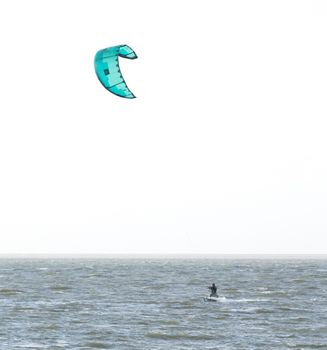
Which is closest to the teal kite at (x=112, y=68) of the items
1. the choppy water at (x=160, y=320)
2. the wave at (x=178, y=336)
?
the choppy water at (x=160, y=320)

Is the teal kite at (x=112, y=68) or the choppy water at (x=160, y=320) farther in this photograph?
the choppy water at (x=160, y=320)

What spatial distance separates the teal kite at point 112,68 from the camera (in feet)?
96.9

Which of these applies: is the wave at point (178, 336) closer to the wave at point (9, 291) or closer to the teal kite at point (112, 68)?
the teal kite at point (112, 68)

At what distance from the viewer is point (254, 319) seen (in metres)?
48.4

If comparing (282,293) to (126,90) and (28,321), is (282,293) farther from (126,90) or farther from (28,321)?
(126,90)

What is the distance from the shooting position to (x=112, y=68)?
30859 millimetres

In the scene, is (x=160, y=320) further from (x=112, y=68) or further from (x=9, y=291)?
(x=9, y=291)

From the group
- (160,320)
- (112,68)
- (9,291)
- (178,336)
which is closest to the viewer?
(112,68)

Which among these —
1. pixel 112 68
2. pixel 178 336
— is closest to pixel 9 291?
pixel 178 336

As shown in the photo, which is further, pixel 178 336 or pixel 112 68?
pixel 178 336

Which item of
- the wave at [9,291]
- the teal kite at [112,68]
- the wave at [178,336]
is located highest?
the teal kite at [112,68]

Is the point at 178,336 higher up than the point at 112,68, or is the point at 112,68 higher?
the point at 112,68

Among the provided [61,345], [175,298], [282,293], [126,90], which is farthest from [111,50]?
[282,293]

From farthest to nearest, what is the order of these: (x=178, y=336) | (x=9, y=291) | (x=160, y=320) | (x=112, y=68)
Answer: (x=9, y=291) < (x=160, y=320) < (x=178, y=336) < (x=112, y=68)
